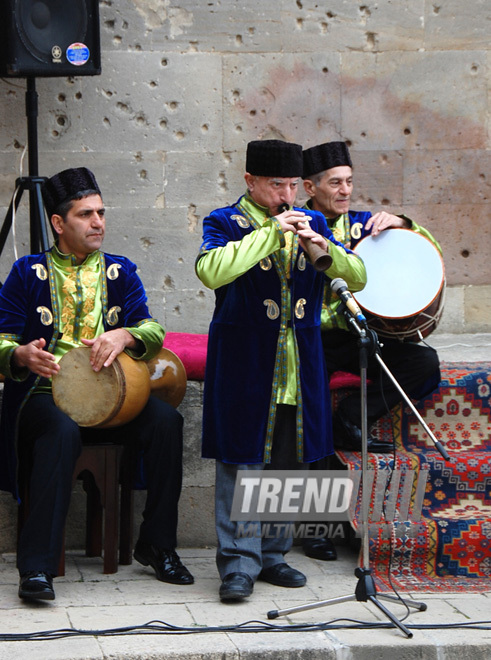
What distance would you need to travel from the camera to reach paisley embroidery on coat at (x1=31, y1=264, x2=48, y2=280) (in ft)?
14.8

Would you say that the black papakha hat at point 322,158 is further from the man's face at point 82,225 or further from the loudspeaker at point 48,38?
the loudspeaker at point 48,38

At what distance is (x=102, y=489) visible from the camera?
4.50 meters

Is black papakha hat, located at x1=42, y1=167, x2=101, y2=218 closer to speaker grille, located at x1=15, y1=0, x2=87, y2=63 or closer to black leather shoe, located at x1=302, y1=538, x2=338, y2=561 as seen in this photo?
speaker grille, located at x1=15, y1=0, x2=87, y2=63

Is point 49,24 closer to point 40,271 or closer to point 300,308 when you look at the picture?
point 40,271

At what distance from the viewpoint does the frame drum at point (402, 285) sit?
192 inches

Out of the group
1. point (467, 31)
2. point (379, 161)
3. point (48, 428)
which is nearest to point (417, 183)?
point (379, 161)

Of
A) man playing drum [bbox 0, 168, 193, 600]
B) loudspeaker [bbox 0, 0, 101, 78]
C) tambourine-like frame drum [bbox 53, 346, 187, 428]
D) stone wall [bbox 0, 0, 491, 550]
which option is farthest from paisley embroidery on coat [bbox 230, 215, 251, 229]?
stone wall [bbox 0, 0, 491, 550]

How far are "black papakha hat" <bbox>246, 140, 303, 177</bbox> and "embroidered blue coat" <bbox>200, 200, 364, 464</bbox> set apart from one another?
23 centimetres

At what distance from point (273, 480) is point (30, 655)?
130 centimetres

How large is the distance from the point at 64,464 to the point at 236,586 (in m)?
0.84

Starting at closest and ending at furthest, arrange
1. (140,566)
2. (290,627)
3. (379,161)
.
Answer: (290,627), (140,566), (379,161)

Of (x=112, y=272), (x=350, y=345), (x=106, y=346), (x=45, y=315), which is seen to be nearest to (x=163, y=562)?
(x=106, y=346)

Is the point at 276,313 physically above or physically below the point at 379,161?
below

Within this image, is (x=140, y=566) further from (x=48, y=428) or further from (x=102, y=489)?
(x=48, y=428)
